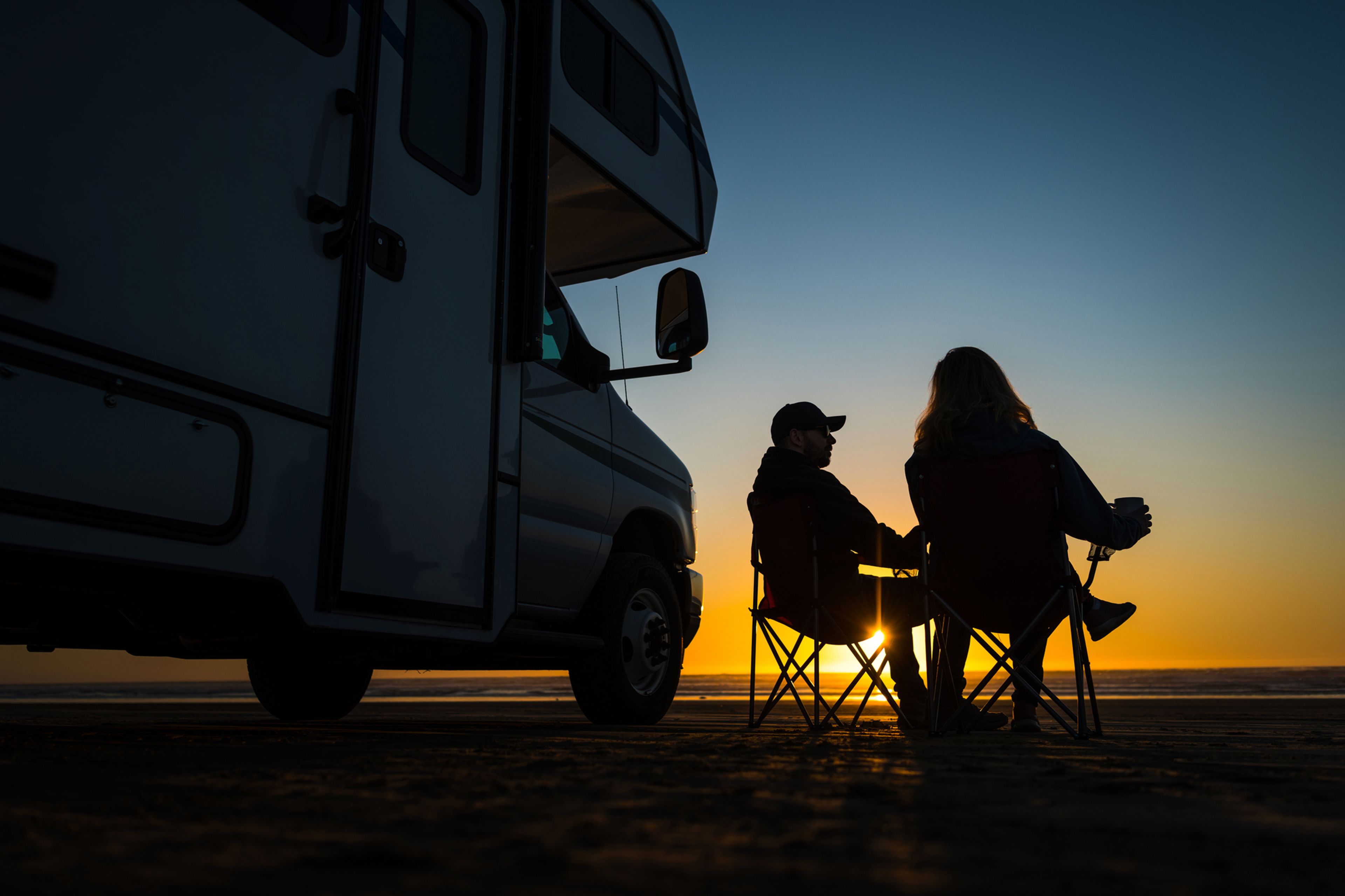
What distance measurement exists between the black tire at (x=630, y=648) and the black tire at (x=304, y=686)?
1.27 meters

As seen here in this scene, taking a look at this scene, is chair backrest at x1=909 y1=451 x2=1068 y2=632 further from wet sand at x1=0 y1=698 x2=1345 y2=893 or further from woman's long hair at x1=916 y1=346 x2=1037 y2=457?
wet sand at x1=0 y1=698 x2=1345 y2=893

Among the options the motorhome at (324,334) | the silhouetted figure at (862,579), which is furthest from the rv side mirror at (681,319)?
the silhouetted figure at (862,579)

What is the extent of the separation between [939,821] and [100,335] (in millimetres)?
1962

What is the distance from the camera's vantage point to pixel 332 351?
284 centimetres

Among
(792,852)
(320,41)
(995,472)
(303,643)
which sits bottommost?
(792,852)

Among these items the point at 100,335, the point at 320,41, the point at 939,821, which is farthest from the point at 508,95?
the point at 939,821

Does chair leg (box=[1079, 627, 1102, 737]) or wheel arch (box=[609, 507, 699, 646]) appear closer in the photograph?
chair leg (box=[1079, 627, 1102, 737])

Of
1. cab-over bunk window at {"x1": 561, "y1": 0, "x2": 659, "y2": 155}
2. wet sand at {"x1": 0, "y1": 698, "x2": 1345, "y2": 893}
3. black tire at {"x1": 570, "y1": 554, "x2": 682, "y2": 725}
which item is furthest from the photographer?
black tire at {"x1": 570, "y1": 554, "x2": 682, "y2": 725}

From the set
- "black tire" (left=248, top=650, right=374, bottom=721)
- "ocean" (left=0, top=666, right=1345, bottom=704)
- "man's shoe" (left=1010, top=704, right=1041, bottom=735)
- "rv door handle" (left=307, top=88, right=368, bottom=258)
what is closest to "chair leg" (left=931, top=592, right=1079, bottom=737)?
"man's shoe" (left=1010, top=704, right=1041, bottom=735)

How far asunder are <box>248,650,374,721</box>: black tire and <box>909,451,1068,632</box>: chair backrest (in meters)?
2.92

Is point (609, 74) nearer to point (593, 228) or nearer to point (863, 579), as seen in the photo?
point (593, 228)

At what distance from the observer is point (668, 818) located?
1.38m

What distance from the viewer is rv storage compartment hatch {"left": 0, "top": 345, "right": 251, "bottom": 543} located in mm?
2045

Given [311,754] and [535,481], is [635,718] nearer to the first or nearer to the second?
[535,481]
